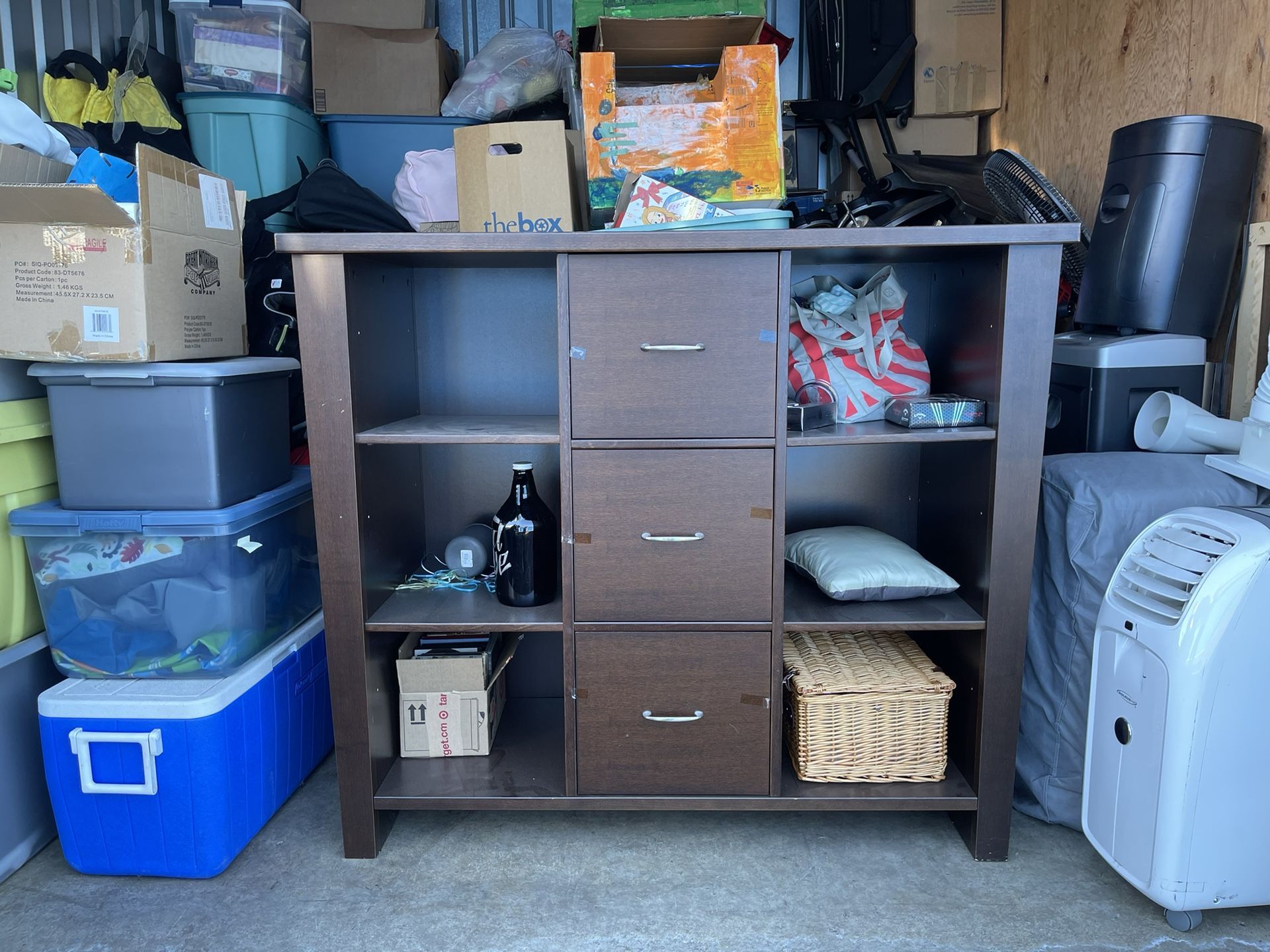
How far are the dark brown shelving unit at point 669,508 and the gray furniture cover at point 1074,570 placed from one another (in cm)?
13

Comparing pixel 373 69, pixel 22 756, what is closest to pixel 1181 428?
pixel 22 756

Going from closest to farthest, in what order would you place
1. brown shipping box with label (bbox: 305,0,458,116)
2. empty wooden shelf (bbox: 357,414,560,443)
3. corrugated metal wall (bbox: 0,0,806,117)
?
empty wooden shelf (bbox: 357,414,560,443) → corrugated metal wall (bbox: 0,0,806,117) → brown shipping box with label (bbox: 305,0,458,116)

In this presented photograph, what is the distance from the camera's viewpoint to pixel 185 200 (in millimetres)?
1570

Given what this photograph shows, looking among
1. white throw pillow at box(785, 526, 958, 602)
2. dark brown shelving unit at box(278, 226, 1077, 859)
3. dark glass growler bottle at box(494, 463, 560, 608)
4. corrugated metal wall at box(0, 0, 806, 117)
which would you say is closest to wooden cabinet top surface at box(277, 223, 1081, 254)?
dark brown shelving unit at box(278, 226, 1077, 859)

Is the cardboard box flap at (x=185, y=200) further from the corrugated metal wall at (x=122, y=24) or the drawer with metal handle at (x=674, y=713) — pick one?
the drawer with metal handle at (x=674, y=713)

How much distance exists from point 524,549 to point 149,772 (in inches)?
29.7

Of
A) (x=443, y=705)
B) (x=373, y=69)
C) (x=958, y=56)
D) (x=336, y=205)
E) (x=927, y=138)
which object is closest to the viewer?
(x=443, y=705)

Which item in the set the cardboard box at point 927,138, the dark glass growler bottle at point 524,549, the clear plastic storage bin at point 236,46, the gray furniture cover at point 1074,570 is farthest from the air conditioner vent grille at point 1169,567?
the clear plastic storage bin at point 236,46

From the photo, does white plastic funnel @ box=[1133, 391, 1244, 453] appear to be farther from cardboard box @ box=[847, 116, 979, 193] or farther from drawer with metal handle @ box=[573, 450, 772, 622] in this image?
cardboard box @ box=[847, 116, 979, 193]

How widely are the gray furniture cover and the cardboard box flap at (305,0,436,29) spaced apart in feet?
7.78

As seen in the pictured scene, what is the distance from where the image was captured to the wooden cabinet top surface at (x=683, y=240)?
140 cm

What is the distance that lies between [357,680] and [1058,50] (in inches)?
100

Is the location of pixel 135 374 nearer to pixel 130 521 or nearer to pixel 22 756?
pixel 130 521

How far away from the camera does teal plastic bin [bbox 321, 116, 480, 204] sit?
8.75ft
